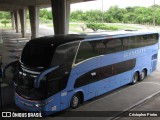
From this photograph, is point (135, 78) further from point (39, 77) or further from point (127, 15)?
point (127, 15)

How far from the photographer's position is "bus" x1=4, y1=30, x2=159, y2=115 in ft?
34.6

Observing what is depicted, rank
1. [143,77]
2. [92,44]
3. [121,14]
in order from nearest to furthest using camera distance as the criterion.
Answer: [92,44]
[143,77]
[121,14]

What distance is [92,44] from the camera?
493 inches

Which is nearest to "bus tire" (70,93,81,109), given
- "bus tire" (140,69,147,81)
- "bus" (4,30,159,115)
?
"bus" (4,30,159,115)

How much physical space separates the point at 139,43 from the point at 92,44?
4.85m

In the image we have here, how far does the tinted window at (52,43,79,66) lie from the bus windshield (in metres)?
0.24

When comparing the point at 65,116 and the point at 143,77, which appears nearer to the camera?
the point at 65,116

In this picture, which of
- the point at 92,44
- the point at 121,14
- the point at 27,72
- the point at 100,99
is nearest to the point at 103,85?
the point at 100,99

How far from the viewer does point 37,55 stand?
1105 cm

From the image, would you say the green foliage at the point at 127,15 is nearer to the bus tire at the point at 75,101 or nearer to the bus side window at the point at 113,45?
the bus side window at the point at 113,45

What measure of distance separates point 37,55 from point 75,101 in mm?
2748

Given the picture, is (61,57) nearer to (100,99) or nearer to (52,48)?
(52,48)

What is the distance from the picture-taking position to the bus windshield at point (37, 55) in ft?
34.8

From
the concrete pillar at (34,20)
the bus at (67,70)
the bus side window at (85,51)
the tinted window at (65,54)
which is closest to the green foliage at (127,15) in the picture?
the concrete pillar at (34,20)
